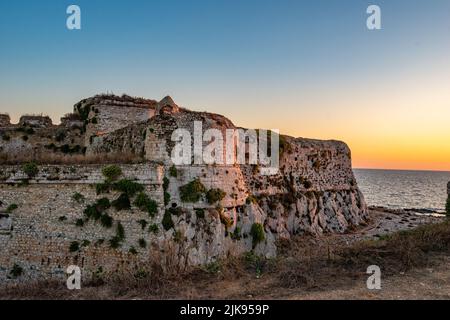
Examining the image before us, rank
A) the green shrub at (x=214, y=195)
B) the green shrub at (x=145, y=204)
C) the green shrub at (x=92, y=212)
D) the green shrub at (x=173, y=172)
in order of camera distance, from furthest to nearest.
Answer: the green shrub at (x=214, y=195)
the green shrub at (x=173, y=172)
the green shrub at (x=92, y=212)
the green shrub at (x=145, y=204)

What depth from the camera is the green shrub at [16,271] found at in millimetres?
14252

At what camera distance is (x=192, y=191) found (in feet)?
53.1

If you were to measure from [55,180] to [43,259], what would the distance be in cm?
354

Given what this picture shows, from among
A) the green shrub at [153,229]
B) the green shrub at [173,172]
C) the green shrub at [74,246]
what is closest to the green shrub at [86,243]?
the green shrub at [74,246]

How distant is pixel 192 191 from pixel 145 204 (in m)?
2.64

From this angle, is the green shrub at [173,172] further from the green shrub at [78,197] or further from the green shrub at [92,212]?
the green shrub at [78,197]

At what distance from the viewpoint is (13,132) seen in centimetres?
2234

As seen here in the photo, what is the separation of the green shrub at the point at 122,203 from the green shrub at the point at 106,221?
20.8 inches

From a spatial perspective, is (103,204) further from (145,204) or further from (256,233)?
(256,233)

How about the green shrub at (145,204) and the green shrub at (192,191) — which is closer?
the green shrub at (145,204)

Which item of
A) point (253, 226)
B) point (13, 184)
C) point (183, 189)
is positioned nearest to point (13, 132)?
point (13, 184)

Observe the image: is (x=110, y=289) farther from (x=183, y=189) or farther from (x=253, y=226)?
(x=253, y=226)

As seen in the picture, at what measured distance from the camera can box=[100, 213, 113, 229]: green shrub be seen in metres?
14.3

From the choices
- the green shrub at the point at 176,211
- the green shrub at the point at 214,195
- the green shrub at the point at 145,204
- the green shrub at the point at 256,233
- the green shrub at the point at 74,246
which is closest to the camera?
the green shrub at the point at 74,246
